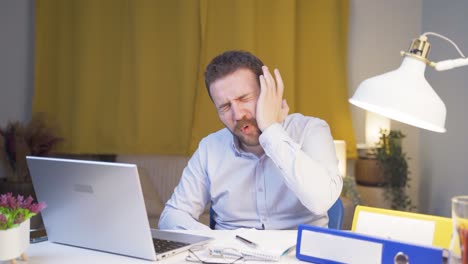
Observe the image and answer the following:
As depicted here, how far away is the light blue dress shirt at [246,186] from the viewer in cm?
160

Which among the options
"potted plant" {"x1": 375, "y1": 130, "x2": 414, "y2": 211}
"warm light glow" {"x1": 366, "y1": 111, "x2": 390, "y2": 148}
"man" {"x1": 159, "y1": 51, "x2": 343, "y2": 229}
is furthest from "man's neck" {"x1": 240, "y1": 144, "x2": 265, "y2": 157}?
"warm light glow" {"x1": 366, "y1": 111, "x2": 390, "y2": 148}

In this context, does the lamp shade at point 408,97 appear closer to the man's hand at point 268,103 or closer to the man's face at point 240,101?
the man's hand at point 268,103

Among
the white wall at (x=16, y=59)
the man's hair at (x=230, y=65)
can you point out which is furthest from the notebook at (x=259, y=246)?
the white wall at (x=16, y=59)

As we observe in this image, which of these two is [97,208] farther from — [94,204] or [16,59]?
[16,59]

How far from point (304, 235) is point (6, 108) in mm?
3316

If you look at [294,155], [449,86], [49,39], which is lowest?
[294,155]

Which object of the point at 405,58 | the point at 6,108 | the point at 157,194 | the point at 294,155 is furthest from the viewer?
the point at 6,108

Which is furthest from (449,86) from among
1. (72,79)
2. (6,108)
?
(6,108)

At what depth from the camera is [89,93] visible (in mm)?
3729

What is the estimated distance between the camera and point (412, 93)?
2.73 feet

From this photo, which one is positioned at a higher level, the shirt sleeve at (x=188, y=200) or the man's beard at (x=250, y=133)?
the man's beard at (x=250, y=133)

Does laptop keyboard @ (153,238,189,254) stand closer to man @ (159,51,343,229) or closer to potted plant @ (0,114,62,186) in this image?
man @ (159,51,343,229)

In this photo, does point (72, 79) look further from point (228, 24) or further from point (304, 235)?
point (304, 235)

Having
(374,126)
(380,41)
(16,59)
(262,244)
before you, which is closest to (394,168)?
(374,126)
